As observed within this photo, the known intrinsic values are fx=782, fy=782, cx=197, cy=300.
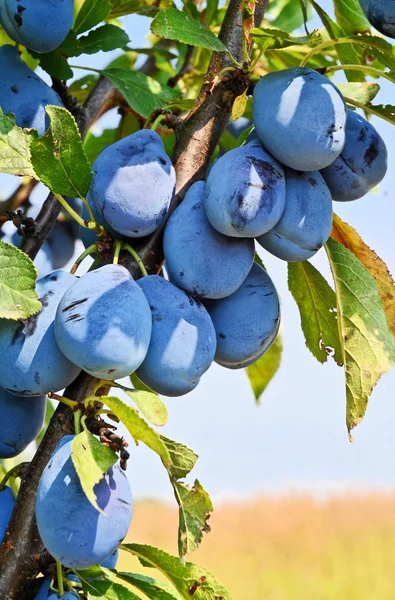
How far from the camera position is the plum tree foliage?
66 cm

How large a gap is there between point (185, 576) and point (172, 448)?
0.20 m

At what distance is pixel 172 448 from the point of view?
684 mm

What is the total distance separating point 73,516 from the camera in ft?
2.14

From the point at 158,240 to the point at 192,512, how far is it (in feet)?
0.86

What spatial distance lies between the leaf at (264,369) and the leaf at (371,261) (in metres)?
0.25

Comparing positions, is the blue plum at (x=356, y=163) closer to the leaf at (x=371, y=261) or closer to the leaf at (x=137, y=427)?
the leaf at (x=371, y=261)

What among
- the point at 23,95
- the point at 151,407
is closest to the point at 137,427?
the point at 151,407

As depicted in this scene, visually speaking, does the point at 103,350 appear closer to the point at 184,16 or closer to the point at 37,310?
the point at 37,310

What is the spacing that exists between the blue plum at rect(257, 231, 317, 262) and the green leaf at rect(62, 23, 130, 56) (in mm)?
434

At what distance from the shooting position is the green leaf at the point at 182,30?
2.52 feet

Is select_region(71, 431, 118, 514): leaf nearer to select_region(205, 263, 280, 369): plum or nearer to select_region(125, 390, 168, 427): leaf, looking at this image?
select_region(125, 390, 168, 427): leaf

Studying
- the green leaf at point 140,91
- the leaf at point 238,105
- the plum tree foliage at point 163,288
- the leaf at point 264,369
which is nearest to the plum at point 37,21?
the plum tree foliage at point 163,288

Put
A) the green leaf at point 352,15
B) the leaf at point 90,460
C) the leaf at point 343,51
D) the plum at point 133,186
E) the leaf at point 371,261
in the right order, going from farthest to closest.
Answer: the green leaf at point 352,15, the leaf at point 343,51, the leaf at point 371,261, the plum at point 133,186, the leaf at point 90,460

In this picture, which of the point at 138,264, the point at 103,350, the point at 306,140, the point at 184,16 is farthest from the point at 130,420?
the point at 184,16
